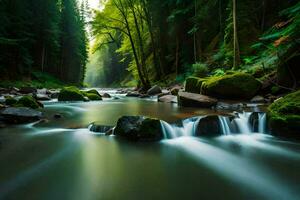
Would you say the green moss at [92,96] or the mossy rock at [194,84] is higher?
the mossy rock at [194,84]

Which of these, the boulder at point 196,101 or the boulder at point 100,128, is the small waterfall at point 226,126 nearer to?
the boulder at point 100,128

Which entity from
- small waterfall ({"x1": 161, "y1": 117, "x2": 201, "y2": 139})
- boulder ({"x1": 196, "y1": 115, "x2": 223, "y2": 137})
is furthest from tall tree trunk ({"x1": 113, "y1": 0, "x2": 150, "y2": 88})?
boulder ({"x1": 196, "y1": 115, "x2": 223, "y2": 137})

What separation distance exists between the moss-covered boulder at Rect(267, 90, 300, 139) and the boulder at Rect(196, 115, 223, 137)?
117cm

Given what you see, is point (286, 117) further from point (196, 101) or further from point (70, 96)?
point (70, 96)

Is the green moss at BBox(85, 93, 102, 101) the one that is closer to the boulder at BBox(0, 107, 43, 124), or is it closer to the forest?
the forest

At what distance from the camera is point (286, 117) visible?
477cm

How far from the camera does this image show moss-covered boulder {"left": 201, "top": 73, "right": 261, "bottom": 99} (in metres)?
9.44

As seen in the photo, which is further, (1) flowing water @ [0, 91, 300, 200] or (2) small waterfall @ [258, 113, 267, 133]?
(2) small waterfall @ [258, 113, 267, 133]

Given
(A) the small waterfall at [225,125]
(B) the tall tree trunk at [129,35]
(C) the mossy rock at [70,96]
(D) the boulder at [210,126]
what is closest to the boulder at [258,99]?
(A) the small waterfall at [225,125]

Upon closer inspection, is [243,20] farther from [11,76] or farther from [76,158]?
[11,76]

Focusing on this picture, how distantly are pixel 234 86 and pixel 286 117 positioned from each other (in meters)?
4.91

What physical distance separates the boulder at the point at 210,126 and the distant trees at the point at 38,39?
14.7m

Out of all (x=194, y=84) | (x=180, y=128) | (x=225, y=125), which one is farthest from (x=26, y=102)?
(x=194, y=84)

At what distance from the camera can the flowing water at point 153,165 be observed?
8.60 feet
